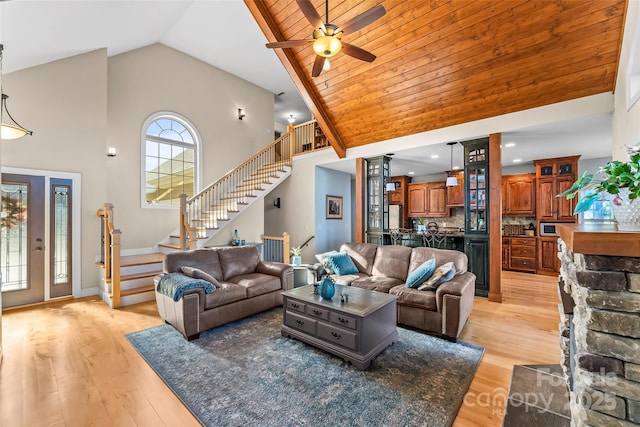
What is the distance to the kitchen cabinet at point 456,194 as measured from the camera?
738 cm

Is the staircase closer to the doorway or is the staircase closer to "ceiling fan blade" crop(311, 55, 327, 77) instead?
the doorway

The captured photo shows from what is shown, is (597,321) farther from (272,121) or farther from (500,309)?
(272,121)

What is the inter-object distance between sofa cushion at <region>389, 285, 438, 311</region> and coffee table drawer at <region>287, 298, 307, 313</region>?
1213 millimetres

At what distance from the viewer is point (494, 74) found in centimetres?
377

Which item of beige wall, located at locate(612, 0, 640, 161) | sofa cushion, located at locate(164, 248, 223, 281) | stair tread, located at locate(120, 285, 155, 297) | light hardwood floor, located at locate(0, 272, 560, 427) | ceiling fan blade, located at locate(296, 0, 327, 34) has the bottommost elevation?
light hardwood floor, located at locate(0, 272, 560, 427)

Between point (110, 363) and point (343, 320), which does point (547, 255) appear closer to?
point (343, 320)

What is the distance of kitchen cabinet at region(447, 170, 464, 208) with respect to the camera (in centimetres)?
738

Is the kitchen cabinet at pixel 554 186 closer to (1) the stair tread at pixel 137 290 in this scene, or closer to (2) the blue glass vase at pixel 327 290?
(2) the blue glass vase at pixel 327 290

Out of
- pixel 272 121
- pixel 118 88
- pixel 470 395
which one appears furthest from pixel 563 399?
pixel 272 121

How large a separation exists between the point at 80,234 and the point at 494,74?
7051 mm

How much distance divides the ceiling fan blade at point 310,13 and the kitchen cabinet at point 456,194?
19.0ft

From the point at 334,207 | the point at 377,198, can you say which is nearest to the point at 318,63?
the point at 377,198

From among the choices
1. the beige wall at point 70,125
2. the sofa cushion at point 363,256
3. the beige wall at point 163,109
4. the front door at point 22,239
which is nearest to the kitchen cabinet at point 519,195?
the sofa cushion at point 363,256

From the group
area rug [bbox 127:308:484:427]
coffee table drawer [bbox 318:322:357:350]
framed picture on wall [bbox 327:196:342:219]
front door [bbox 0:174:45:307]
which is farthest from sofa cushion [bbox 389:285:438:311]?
front door [bbox 0:174:45:307]
